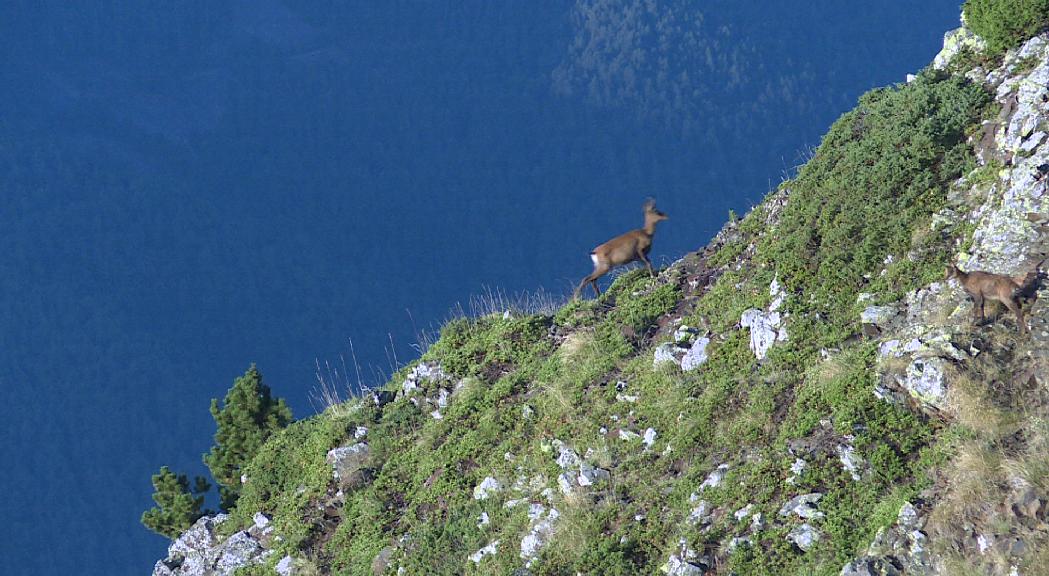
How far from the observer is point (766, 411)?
10930 mm

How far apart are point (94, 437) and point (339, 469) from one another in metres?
44.6

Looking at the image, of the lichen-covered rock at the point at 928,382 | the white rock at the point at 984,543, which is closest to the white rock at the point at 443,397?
the lichen-covered rock at the point at 928,382

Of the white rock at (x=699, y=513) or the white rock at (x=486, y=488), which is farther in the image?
the white rock at (x=486, y=488)

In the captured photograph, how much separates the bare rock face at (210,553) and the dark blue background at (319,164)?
38.8m

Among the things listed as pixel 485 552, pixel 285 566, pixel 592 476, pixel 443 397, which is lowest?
pixel 485 552

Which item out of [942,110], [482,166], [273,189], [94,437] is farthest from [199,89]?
[942,110]

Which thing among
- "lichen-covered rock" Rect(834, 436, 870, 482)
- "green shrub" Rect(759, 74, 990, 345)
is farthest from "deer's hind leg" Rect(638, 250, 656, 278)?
"lichen-covered rock" Rect(834, 436, 870, 482)

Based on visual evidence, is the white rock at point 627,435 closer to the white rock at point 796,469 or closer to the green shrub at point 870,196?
the green shrub at point 870,196

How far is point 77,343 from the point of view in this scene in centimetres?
5966

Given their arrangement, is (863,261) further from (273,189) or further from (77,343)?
(273,189)

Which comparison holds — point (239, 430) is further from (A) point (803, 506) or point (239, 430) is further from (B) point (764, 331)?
(A) point (803, 506)

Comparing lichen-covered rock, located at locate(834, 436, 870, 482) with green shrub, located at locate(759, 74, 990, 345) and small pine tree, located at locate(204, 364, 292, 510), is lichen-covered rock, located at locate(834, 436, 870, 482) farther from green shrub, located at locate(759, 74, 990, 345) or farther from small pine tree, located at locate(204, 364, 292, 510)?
small pine tree, located at locate(204, 364, 292, 510)

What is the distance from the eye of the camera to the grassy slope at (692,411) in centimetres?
1002

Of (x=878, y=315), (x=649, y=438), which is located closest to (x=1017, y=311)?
(x=878, y=315)
